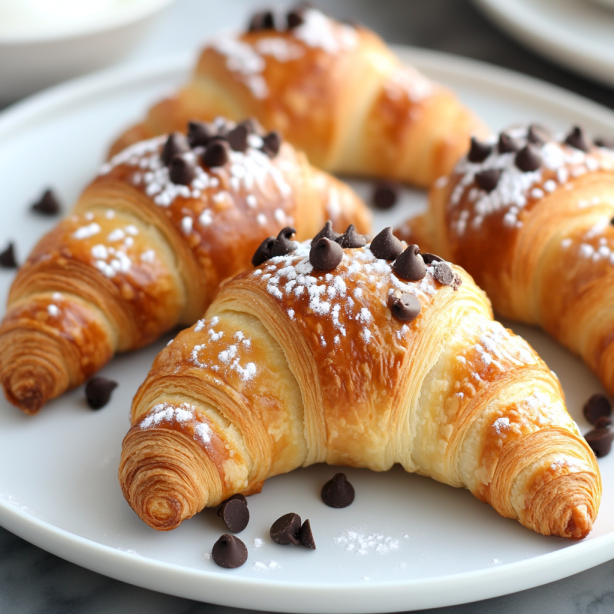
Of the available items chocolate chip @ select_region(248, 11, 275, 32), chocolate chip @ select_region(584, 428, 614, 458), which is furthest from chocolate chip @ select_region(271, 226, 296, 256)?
chocolate chip @ select_region(248, 11, 275, 32)

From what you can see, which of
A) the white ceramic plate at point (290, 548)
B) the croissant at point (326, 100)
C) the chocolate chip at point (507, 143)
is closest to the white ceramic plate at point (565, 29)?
the croissant at point (326, 100)

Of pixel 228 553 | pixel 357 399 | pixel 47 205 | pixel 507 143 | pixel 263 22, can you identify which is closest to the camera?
pixel 228 553

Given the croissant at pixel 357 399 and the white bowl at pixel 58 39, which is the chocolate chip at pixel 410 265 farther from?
the white bowl at pixel 58 39

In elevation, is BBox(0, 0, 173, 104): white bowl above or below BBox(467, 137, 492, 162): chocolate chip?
below

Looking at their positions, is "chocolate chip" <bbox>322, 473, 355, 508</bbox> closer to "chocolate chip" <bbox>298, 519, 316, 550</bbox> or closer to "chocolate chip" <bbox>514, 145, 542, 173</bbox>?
"chocolate chip" <bbox>298, 519, 316, 550</bbox>

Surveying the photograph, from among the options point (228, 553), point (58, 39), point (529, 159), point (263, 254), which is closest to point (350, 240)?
point (263, 254)

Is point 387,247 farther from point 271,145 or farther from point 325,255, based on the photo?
point 271,145

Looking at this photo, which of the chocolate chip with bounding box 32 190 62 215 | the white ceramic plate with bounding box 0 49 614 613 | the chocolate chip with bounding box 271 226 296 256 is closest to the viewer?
the white ceramic plate with bounding box 0 49 614 613
